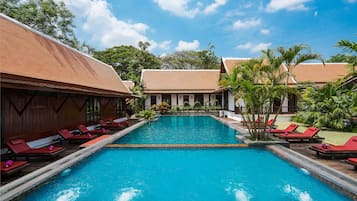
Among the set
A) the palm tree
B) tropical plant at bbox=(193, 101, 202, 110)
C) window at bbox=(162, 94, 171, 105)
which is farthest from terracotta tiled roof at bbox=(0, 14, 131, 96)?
tropical plant at bbox=(193, 101, 202, 110)

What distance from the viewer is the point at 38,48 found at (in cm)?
1023

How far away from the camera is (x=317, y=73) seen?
25.4 m

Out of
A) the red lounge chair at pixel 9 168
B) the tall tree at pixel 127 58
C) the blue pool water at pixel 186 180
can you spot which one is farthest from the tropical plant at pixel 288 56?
the tall tree at pixel 127 58

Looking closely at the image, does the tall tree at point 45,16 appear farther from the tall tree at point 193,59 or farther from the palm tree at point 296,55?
the palm tree at point 296,55

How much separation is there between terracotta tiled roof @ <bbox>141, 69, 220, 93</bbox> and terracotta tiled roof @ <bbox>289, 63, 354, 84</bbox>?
8869 mm

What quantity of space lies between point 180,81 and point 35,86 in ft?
79.5

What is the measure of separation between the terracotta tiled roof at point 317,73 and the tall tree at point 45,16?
24.9m

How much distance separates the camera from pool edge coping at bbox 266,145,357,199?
4.71 metres

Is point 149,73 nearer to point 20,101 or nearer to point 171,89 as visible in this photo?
point 171,89

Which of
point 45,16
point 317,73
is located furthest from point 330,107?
point 45,16

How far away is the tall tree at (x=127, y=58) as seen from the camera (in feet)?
126

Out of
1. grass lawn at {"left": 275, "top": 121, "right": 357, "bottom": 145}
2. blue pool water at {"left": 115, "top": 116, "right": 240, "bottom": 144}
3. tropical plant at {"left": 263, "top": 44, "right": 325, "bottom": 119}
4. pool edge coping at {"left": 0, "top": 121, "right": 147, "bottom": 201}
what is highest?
tropical plant at {"left": 263, "top": 44, "right": 325, "bottom": 119}

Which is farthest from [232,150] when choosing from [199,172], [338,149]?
[338,149]

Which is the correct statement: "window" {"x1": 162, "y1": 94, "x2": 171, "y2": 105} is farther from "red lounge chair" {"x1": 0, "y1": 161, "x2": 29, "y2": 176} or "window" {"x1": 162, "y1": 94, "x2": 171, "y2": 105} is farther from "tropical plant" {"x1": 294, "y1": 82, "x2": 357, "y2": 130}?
"red lounge chair" {"x1": 0, "y1": 161, "x2": 29, "y2": 176}
